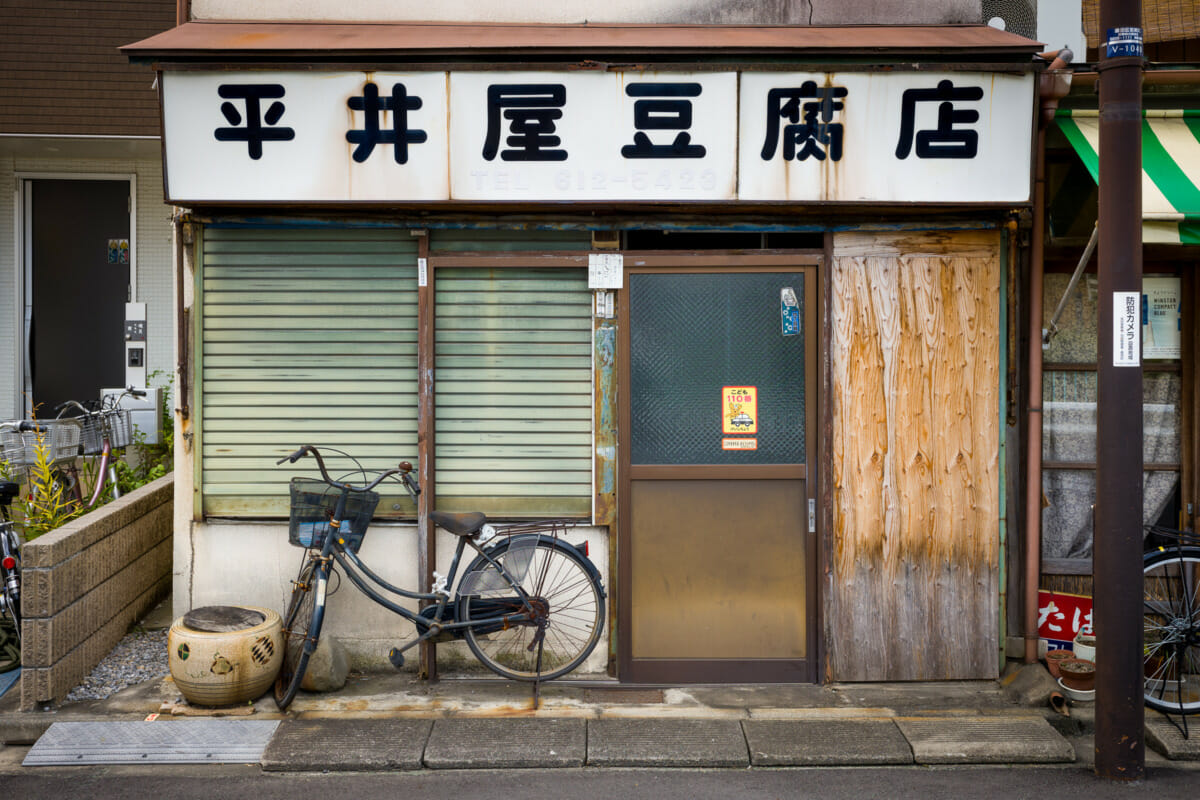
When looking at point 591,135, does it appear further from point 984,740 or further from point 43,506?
point 43,506

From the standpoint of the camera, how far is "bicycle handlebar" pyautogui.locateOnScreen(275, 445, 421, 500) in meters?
6.32

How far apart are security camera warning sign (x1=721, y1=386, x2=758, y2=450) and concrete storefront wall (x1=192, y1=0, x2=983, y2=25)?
9.36 ft

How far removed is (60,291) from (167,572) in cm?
579

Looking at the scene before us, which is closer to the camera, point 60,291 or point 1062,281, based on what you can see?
point 1062,281

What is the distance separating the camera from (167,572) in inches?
334

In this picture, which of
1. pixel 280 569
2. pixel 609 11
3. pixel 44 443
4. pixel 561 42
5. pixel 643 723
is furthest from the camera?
pixel 44 443

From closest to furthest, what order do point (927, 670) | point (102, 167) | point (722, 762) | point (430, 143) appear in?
point (722, 762), point (430, 143), point (927, 670), point (102, 167)

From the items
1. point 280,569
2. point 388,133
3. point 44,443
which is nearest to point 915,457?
point 388,133

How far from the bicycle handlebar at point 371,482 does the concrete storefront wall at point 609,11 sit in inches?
131

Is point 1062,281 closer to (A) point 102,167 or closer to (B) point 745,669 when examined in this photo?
(B) point 745,669

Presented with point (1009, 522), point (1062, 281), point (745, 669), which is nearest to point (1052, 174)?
point (1062, 281)

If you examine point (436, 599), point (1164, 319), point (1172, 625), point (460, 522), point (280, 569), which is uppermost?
point (1164, 319)

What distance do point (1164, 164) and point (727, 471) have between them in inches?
151

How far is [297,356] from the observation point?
693 cm
